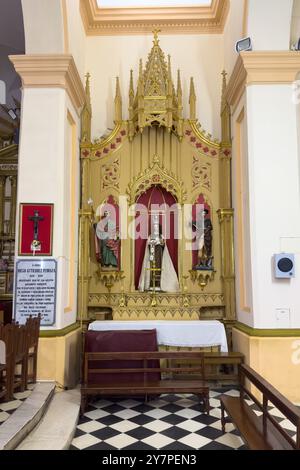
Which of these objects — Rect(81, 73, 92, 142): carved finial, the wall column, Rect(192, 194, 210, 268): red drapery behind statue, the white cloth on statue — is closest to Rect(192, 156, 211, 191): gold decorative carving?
Rect(192, 194, 210, 268): red drapery behind statue

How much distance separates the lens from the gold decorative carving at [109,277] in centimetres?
645

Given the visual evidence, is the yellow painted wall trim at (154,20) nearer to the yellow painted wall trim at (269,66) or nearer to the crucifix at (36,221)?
the yellow painted wall trim at (269,66)

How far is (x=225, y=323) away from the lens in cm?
622

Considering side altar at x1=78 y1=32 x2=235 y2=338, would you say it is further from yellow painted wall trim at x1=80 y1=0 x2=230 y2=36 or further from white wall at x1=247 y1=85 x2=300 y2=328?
white wall at x1=247 y1=85 x2=300 y2=328

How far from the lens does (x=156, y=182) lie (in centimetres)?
672

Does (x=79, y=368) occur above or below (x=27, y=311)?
below

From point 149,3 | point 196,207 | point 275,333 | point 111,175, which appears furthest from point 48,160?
point 149,3

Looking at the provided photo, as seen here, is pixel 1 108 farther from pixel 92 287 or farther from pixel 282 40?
pixel 282 40

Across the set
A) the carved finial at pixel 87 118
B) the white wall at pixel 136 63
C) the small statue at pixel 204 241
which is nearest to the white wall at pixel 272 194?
the small statue at pixel 204 241

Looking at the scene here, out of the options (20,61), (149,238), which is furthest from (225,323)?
(20,61)

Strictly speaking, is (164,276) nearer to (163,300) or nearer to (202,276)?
(163,300)

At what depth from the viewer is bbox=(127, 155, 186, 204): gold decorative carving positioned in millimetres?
6684

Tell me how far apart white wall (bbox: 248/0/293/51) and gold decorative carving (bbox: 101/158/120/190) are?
2729 mm

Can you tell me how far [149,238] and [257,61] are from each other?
298 cm
